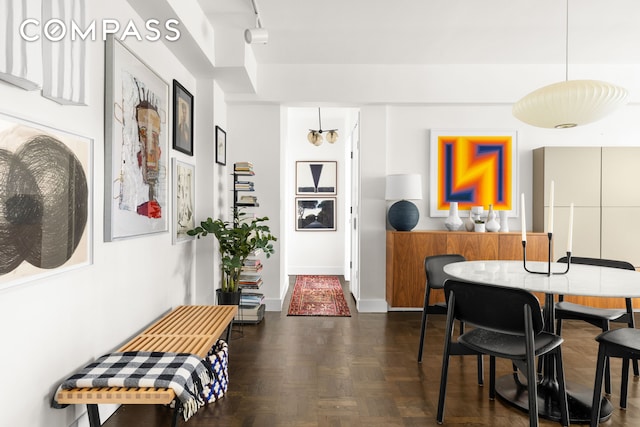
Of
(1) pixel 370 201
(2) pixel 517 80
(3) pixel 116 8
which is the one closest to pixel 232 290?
(1) pixel 370 201

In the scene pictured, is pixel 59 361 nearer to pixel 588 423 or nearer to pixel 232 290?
pixel 232 290

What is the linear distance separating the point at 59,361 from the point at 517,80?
195 inches

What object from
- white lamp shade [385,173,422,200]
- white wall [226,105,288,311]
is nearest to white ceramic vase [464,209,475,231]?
white lamp shade [385,173,422,200]

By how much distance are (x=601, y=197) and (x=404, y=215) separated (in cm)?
218

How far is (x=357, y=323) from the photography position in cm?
425

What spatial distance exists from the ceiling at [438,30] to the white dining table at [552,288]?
2.11 meters

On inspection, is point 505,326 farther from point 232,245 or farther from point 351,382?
point 232,245

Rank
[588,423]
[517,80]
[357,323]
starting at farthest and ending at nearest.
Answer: [517,80], [357,323], [588,423]

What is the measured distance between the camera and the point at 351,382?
279cm

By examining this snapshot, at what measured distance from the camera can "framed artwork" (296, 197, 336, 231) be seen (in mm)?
7316

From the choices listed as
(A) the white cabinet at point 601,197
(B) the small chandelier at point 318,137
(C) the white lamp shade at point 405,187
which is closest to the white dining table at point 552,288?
(C) the white lamp shade at point 405,187

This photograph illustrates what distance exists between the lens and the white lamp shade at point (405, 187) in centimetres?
438

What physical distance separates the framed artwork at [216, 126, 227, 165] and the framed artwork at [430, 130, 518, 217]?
95.2 inches

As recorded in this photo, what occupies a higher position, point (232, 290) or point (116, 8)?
point (116, 8)
